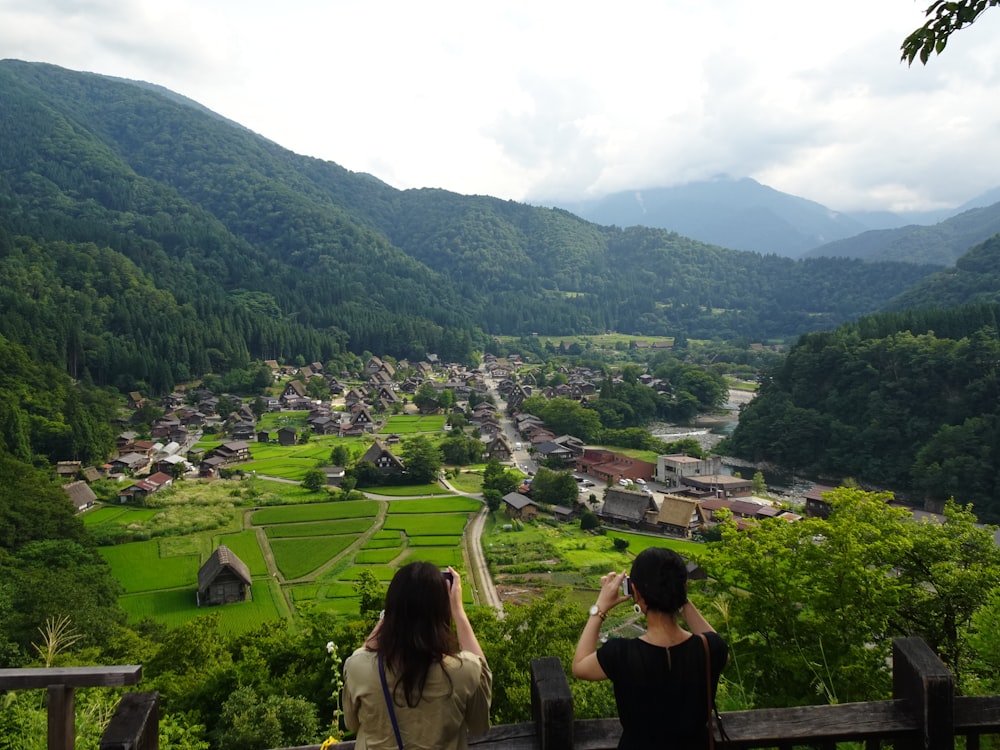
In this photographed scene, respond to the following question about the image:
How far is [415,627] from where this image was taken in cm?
218

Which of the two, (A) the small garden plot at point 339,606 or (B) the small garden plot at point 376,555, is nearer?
(A) the small garden plot at point 339,606

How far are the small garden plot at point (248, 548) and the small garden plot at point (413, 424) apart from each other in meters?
23.2

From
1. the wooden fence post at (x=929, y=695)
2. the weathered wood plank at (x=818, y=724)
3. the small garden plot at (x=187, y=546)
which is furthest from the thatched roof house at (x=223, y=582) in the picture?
the wooden fence post at (x=929, y=695)

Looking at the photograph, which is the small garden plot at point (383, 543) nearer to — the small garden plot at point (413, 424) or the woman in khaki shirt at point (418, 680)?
the small garden plot at point (413, 424)

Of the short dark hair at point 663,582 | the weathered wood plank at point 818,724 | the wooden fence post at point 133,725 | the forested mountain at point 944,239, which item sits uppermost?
the forested mountain at point 944,239

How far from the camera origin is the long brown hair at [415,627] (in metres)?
2.15

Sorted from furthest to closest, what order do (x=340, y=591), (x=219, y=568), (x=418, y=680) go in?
1. (x=340, y=591)
2. (x=219, y=568)
3. (x=418, y=680)

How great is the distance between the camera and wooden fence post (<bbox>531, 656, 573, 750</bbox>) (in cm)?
200

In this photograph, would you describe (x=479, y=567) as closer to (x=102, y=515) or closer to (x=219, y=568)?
(x=219, y=568)

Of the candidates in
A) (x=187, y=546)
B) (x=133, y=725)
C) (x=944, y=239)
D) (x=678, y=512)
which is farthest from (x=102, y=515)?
(x=944, y=239)

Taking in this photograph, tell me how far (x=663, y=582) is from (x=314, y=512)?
2914cm

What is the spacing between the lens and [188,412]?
169ft

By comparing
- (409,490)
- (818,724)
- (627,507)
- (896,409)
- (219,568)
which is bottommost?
(409,490)

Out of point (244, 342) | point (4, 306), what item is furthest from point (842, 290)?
point (4, 306)
